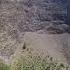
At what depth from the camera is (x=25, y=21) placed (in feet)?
15.9

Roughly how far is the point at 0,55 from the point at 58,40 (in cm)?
107

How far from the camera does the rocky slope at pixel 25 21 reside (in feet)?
13.5

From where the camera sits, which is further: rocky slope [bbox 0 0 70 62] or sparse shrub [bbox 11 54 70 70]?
rocky slope [bbox 0 0 70 62]

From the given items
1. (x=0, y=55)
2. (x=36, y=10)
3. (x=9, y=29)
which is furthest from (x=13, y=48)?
(x=36, y=10)

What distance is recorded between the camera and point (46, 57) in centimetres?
301

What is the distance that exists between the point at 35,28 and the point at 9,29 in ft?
1.88

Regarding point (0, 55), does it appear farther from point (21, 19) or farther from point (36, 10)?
point (36, 10)

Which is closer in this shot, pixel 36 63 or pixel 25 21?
pixel 36 63

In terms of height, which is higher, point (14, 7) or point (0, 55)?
point (14, 7)

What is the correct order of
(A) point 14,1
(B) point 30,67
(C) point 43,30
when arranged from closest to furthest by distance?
(B) point 30,67 → (C) point 43,30 → (A) point 14,1

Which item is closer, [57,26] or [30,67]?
[30,67]

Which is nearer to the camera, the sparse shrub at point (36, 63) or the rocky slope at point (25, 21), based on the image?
the sparse shrub at point (36, 63)

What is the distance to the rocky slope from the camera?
4.12 meters

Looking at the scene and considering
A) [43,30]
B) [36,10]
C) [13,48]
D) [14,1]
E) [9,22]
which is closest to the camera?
[13,48]
